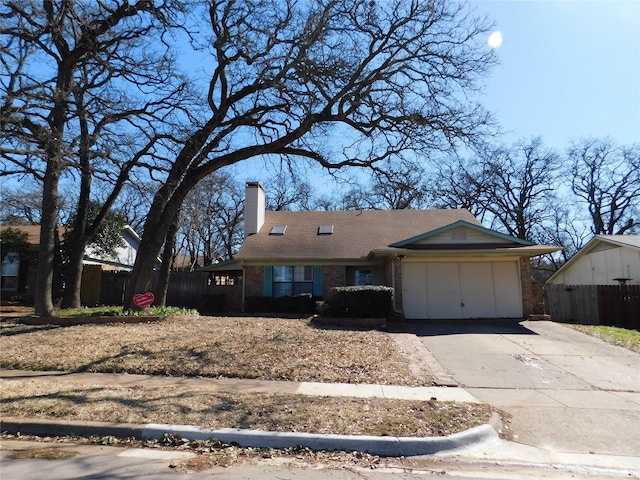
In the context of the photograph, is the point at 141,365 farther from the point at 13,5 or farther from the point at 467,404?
the point at 13,5

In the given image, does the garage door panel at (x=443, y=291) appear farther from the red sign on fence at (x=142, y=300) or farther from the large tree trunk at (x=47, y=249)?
the large tree trunk at (x=47, y=249)

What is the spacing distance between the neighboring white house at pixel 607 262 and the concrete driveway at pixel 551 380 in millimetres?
11669

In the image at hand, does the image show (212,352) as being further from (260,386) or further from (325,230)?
(325,230)

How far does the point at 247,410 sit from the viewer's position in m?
6.15

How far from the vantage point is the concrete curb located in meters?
5.09

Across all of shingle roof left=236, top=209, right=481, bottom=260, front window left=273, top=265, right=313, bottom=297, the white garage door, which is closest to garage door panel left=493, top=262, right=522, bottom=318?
the white garage door

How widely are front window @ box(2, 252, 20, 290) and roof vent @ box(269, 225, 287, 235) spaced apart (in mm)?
14415

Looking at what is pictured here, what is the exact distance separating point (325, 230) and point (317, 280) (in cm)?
345

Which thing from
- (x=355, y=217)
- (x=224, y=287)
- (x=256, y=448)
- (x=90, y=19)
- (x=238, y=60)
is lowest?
(x=256, y=448)

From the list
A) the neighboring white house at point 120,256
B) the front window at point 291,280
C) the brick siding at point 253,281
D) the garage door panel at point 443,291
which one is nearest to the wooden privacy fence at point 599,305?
the garage door panel at point 443,291

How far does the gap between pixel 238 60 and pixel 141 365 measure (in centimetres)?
1029

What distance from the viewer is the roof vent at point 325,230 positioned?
2239 centimetres

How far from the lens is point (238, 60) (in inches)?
575

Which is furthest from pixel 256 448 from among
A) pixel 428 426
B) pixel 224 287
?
pixel 224 287
